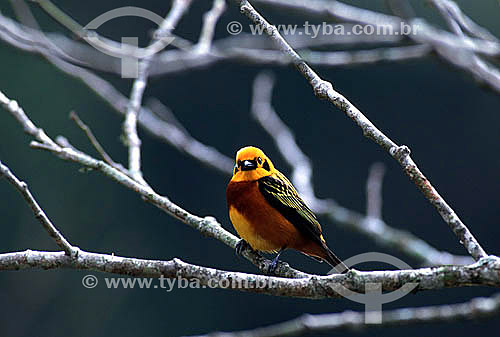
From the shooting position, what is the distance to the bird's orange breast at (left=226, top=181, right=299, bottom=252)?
4516 millimetres

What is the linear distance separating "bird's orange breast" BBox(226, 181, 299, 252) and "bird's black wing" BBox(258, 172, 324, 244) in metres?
0.04

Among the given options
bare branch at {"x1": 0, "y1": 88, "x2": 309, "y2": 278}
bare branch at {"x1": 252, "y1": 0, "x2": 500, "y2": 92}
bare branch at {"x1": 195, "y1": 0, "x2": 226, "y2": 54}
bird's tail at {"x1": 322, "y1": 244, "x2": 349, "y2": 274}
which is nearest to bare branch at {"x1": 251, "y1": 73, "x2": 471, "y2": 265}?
bare branch at {"x1": 195, "y1": 0, "x2": 226, "y2": 54}

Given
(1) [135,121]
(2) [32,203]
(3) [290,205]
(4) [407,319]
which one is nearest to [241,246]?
(3) [290,205]

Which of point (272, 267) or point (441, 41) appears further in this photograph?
point (441, 41)

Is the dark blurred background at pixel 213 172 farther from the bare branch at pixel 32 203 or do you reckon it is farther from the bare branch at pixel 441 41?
the bare branch at pixel 32 203

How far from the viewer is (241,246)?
169 inches

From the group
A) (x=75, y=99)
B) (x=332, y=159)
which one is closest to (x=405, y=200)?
(x=332, y=159)

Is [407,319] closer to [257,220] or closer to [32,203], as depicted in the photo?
[257,220]

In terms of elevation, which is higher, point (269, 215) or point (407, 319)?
point (269, 215)

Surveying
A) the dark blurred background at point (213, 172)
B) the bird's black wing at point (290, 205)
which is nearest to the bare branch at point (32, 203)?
the bird's black wing at point (290, 205)

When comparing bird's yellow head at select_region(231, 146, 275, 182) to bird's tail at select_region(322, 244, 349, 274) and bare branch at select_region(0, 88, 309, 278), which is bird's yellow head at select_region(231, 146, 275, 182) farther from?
bird's tail at select_region(322, 244, 349, 274)

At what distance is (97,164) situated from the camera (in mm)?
4426

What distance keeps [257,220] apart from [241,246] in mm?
355

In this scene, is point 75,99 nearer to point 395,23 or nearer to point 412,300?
point 412,300
